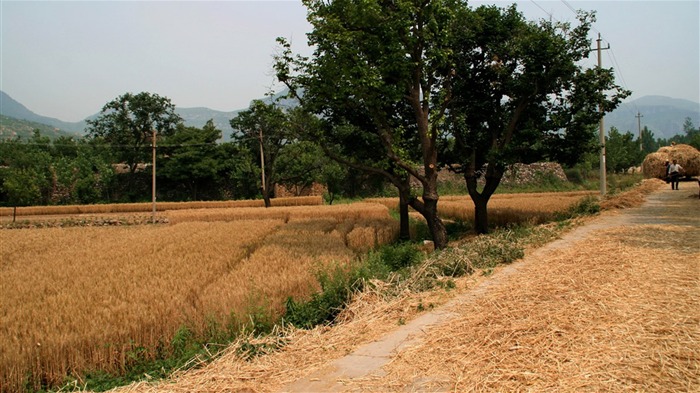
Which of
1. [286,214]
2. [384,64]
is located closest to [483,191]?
[384,64]

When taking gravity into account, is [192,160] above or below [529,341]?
above

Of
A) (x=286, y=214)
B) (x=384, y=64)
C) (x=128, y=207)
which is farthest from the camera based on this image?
(x=128, y=207)

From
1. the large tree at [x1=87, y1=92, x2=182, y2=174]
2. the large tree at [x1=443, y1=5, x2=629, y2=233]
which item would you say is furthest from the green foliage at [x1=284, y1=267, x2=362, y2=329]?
the large tree at [x1=87, y1=92, x2=182, y2=174]

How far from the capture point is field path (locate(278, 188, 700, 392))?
3344 mm

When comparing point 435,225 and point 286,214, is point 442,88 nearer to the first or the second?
point 435,225

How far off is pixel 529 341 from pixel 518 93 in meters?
12.1

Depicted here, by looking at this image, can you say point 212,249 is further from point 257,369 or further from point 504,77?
point 504,77

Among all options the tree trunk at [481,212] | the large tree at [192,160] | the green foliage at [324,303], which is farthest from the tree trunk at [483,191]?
the large tree at [192,160]

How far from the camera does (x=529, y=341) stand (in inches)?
157

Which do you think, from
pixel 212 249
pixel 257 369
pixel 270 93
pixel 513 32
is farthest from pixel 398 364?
pixel 513 32

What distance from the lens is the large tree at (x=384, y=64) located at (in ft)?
36.3

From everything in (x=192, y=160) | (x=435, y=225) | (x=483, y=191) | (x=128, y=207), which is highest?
(x=192, y=160)

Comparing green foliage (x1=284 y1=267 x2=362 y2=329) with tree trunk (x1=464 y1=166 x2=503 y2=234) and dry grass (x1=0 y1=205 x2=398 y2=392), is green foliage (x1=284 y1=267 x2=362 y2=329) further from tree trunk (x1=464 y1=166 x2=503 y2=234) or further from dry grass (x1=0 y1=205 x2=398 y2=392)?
tree trunk (x1=464 y1=166 x2=503 y2=234)

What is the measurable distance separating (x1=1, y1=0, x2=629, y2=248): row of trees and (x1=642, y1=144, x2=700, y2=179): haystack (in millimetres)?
24603
